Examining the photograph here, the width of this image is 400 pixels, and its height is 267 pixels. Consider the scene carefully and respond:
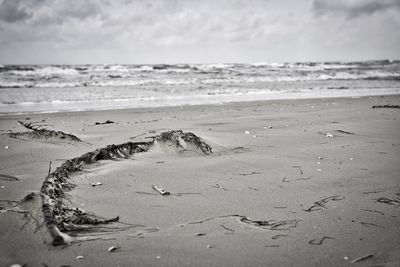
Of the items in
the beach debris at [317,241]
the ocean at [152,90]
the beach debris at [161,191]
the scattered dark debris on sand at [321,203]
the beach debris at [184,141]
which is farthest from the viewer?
the ocean at [152,90]

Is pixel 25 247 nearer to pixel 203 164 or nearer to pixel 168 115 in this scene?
pixel 203 164

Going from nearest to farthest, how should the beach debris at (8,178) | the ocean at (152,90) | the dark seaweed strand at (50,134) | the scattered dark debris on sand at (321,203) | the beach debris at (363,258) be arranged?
the beach debris at (363,258), the scattered dark debris on sand at (321,203), the beach debris at (8,178), the dark seaweed strand at (50,134), the ocean at (152,90)

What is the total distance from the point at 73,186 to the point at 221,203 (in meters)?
1.26

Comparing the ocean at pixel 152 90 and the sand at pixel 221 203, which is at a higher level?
the ocean at pixel 152 90

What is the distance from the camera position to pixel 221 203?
2.63m

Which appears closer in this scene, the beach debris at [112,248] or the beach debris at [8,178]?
the beach debris at [112,248]

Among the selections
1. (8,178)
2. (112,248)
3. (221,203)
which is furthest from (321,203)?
(8,178)

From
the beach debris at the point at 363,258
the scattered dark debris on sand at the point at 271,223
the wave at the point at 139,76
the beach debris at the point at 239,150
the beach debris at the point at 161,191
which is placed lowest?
the beach debris at the point at 363,258

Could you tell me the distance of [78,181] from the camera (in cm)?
298

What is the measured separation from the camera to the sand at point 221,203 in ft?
6.19

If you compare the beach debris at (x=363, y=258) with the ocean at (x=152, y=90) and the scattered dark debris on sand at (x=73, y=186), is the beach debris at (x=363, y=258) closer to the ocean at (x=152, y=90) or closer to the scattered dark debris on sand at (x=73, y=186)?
the scattered dark debris on sand at (x=73, y=186)

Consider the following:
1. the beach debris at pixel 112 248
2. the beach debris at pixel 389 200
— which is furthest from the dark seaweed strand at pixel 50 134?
the beach debris at pixel 389 200

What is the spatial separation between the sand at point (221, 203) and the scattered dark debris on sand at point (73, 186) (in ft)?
0.21

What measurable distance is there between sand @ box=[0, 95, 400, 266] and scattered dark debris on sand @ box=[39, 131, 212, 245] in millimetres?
63
